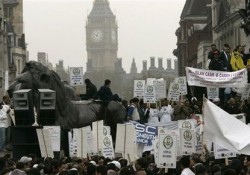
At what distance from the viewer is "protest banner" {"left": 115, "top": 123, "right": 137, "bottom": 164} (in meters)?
23.9

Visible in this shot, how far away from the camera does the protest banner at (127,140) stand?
23.9 metres

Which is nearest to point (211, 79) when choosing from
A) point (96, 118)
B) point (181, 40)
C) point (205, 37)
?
point (96, 118)

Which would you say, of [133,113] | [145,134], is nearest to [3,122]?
[133,113]

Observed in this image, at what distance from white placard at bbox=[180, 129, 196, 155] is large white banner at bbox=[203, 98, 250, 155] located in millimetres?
1896

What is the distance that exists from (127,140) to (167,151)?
3.20m

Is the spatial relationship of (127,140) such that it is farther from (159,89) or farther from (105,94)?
(159,89)

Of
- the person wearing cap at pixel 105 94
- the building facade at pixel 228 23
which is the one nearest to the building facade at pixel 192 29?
the building facade at pixel 228 23

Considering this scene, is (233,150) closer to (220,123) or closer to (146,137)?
(220,123)

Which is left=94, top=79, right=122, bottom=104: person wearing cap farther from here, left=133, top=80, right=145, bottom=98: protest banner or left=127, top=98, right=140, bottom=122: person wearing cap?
left=133, top=80, right=145, bottom=98: protest banner

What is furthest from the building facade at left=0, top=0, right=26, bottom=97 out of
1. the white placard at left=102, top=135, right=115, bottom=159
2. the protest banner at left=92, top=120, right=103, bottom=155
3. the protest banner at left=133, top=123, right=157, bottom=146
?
the white placard at left=102, top=135, right=115, bottom=159

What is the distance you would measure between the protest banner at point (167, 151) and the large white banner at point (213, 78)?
5.24 metres

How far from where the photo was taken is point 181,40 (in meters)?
133

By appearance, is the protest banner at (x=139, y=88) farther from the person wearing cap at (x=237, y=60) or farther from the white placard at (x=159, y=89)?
the person wearing cap at (x=237, y=60)

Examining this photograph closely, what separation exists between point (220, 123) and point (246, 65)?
1116cm
